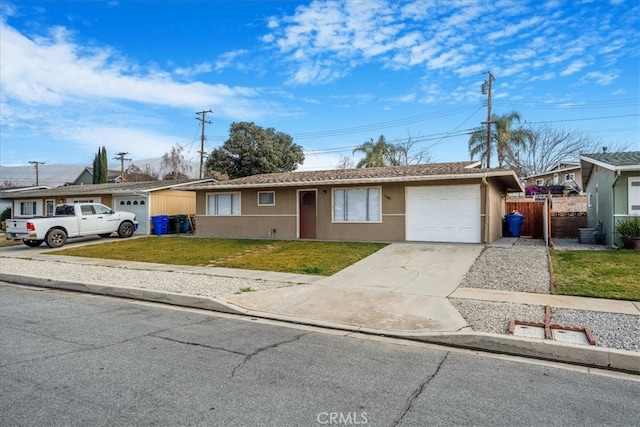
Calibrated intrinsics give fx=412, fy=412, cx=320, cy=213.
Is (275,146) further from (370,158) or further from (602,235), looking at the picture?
(602,235)

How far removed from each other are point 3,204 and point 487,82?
39763 mm

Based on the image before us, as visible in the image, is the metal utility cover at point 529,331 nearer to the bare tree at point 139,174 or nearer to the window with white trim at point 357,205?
the window with white trim at point 357,205

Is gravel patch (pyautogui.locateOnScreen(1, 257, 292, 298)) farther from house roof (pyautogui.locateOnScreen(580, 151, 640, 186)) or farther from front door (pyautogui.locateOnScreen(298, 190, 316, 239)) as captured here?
house roof (pyautogui.locateOnScreen(580, 151, 640, 186))

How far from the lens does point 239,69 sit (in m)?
19.8

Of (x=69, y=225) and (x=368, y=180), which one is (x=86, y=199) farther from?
(x=368, y=180)

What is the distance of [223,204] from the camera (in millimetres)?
20156

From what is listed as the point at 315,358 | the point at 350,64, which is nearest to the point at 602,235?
the point at 350,64

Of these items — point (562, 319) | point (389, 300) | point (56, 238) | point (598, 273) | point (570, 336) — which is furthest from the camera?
point (56, 238)

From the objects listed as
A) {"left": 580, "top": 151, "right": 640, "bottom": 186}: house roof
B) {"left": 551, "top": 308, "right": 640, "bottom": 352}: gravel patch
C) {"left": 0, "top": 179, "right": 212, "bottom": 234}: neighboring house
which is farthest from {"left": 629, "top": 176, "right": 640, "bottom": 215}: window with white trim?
{"left": 0, "top": 179, "right": 212, "bottom": 234}: neighboring house

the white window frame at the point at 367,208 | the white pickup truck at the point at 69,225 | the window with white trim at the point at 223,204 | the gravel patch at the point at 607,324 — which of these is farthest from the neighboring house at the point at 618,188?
the white pickup truck at the point at 69,225

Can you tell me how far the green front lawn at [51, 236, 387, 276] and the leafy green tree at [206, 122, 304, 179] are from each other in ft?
59.6

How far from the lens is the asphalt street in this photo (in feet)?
10.9

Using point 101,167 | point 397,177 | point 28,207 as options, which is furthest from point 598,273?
point 101,167

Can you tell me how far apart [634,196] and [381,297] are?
10699 millimetres
